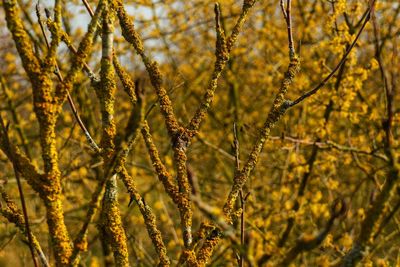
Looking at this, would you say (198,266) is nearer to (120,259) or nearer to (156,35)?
(120,259)

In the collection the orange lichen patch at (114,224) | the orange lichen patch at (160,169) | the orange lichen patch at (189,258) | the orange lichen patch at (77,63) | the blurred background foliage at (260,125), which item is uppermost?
the blurred background foliage at (260,125)

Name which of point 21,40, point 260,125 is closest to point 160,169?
point 21,40

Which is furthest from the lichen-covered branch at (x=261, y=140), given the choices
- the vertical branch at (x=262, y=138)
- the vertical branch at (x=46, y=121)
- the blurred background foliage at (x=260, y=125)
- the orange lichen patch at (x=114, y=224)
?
the blurred background foliage at (x=260, y=125)

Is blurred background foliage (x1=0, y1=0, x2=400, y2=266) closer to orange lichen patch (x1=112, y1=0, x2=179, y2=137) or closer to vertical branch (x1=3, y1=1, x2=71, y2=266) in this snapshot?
orange lichen patch (x1=112, y1=0, x2=179, y2=137)

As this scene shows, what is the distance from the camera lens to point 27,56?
107cm

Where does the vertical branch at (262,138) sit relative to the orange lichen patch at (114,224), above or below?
above

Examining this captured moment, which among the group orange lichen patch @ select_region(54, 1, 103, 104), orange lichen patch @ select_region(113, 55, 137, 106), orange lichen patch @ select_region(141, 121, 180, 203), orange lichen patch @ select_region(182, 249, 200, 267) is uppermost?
orange lichen patch @ select_region(113, 55, 137, 106)

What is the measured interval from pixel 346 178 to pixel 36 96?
23.4ft

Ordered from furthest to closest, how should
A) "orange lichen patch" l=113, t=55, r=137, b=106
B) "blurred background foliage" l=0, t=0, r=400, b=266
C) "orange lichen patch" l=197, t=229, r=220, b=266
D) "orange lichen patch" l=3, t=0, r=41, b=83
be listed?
1. "blurred background foliage" l=0, t=0, r=400, b=266
2. "orange lichen patch" l=113, t=55, r=137, b=106
3. "orange lichen patch" l=197, t=229, r=220, b=266
4. "orange lichen patch" l=3, t=0, r=41, b=83

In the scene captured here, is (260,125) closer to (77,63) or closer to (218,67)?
(218,67)

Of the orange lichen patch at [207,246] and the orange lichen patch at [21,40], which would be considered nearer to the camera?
the orange lichen patch at [21,40]

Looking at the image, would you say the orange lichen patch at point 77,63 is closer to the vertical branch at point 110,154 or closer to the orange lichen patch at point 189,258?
the vertical branch at point 110,154

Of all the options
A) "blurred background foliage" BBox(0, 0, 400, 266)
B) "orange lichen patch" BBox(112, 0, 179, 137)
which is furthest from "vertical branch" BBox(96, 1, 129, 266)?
"blurred background foliage" BBox(0, 0, 400, 266)

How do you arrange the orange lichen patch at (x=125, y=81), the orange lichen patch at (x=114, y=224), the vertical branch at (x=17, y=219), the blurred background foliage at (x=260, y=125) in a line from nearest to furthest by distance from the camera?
1. the vertical branch at (x=17, y=219)
2. the orange lichen patch at (x=114, y=224)
3. the orange lichen patch at (x=125, y=81)
4. the blurred background foliage at (x=260, y=125)
